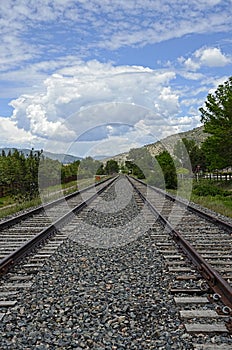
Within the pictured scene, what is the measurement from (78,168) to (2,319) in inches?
2282

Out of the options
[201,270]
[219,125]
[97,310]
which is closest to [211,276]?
[201,270]

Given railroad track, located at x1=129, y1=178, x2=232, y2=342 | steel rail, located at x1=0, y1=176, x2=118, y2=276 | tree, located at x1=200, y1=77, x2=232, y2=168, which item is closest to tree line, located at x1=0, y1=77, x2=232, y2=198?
tree, located at x1=200, y1=77, x2=232, y2=168

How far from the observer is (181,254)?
24.3ft

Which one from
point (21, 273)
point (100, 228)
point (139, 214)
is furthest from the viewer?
point (139, 214)

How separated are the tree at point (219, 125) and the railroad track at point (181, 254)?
1640 cm

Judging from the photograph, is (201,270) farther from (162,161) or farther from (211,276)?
(162,161)

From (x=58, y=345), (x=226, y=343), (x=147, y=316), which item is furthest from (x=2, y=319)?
(x=226, y=343)

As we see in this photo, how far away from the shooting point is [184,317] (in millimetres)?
4363

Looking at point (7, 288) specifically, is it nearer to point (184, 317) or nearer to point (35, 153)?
point (184, 317)

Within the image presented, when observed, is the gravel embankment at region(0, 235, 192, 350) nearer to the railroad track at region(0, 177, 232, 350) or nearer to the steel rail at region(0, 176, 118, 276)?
the railroad track at region(0, 177, 232, 350)

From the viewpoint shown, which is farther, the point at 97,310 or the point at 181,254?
the point at 181,254

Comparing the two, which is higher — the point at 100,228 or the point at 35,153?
the point at 35,153

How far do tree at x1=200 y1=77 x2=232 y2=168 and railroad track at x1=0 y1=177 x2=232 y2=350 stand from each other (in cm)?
1640

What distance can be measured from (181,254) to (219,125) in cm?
2605
